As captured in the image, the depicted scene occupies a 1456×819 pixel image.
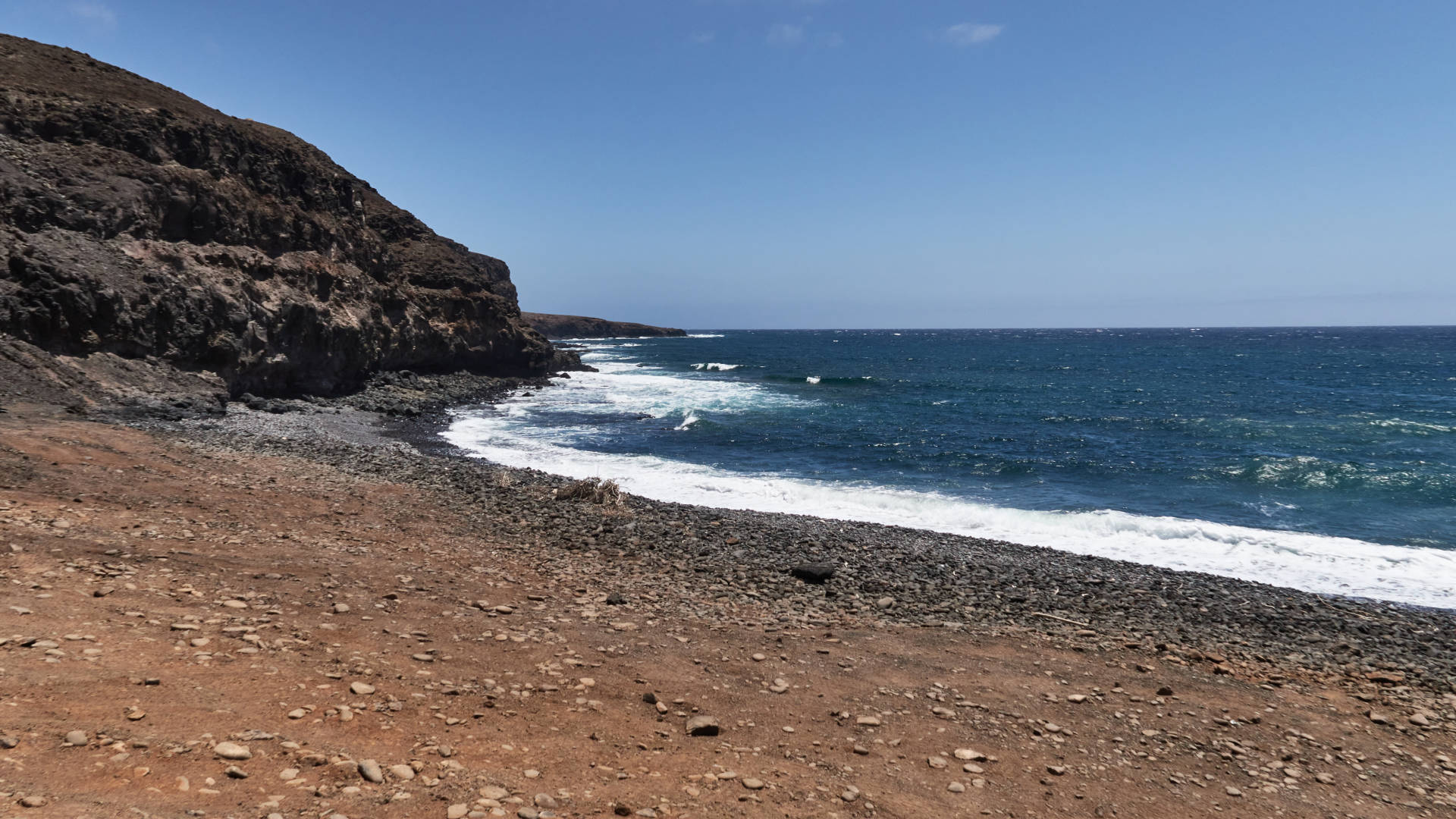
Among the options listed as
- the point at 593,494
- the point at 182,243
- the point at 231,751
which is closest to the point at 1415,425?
the point at 593,494

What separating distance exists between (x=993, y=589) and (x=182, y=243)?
34002 millimetres

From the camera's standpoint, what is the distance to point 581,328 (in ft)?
557

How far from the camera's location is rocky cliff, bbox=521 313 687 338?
161625 mm

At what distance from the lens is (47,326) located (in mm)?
22859

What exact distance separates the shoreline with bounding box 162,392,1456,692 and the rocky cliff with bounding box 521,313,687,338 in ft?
471

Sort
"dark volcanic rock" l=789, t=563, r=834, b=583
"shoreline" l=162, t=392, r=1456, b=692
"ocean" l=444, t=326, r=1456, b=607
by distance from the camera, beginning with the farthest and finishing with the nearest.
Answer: "ocean" l=444, t=326, r=1456, b=607 < "dark volcanic rock" l=789, t=563, r=834, b=583 < "shoreline" l=162, t=392, r=1456, b=692

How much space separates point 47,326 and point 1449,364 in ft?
381

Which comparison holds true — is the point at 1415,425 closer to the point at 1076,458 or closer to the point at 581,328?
the point at 1076,458

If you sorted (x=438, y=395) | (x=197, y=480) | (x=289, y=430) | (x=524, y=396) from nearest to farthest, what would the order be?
(x=197, y=480) < (x=289, y=430) < (x=438, y=395) < (x=524, y=396)

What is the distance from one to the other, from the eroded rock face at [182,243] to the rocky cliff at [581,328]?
11351 centimetres

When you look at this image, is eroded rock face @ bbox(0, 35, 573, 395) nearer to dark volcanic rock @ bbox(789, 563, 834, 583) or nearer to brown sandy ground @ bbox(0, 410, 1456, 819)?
brown sandy ground @ bbox(0, 410, 1456, 819)

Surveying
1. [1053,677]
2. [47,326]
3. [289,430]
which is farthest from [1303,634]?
[47,326]

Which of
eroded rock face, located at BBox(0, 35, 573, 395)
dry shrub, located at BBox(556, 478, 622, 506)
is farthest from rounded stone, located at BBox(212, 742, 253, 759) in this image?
eroded rock face, located at BBox(0, 35, 573, 395)

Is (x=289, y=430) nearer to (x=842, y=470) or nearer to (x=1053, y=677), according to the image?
(x=842, y=470)
